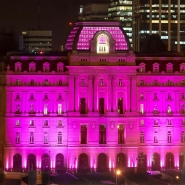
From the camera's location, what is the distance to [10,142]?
6166 inches

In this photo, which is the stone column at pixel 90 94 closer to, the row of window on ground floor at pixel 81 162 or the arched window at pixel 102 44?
the arched window at pixel 102 44

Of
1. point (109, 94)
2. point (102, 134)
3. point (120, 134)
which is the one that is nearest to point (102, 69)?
point (109, 94)

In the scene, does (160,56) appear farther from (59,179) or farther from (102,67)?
(59,179)

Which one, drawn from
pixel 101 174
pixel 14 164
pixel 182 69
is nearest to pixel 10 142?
pixel 14 164

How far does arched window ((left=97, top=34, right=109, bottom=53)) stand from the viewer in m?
156

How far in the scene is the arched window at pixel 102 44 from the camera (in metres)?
156

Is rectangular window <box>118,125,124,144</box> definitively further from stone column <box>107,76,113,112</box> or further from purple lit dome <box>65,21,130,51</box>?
purple lit dome <box>65,21,130,51</box>

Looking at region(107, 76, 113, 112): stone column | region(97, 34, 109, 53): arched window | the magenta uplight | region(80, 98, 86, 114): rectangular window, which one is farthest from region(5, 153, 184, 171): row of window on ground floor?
the magenta uplight

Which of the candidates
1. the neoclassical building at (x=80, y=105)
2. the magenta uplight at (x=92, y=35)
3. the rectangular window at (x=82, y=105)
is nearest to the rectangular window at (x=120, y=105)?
the neoclassical building at (x=80, y=105)

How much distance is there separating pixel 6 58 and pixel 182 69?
24.5 m

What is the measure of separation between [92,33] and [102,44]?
203cm

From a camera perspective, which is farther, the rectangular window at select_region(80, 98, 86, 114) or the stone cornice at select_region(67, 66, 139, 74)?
the rectangular window at select_region(80, 98, 86, 114)

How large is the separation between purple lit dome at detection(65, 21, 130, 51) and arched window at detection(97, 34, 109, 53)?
118 centimetres

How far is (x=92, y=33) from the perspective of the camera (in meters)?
157
